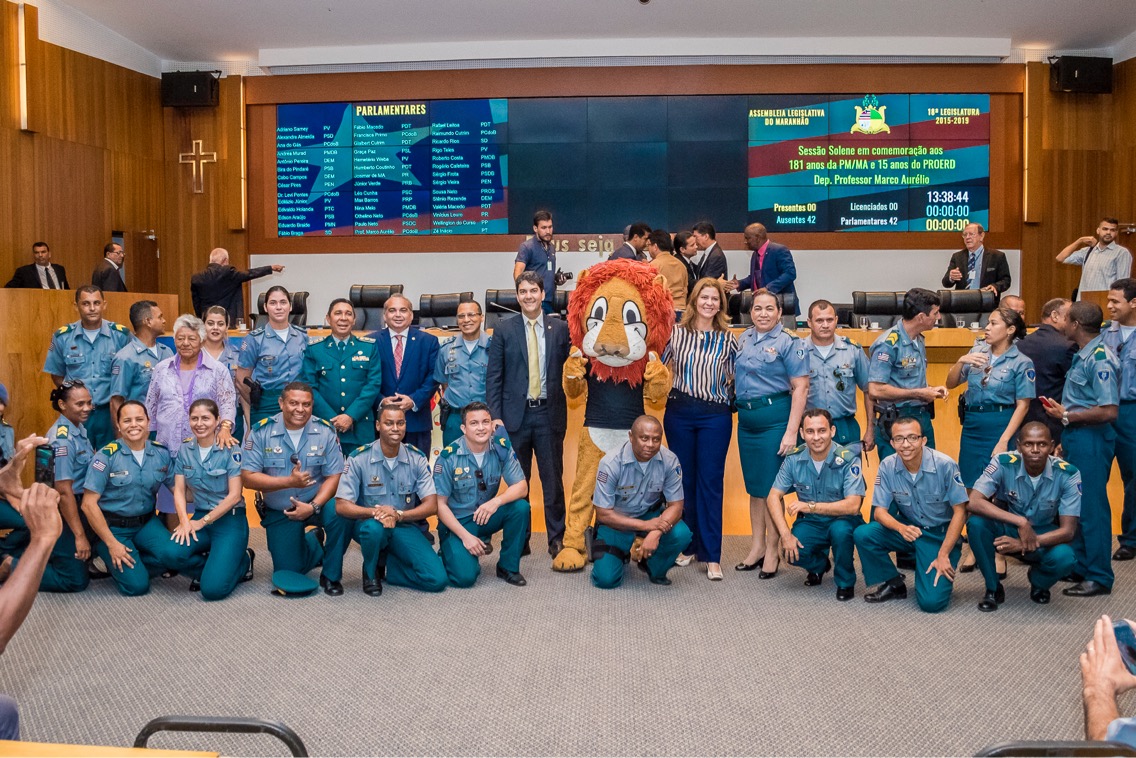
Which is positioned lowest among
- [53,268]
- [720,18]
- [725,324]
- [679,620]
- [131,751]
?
[679,620]

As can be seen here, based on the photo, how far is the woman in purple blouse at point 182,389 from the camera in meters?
5.28

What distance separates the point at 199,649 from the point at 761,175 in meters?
7.86

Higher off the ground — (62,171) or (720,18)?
(720,18)

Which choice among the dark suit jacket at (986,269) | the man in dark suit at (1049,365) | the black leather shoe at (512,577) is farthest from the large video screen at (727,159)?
the black leather shoe at (512,577)

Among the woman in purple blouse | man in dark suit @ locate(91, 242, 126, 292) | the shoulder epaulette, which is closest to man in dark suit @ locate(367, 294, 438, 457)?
the woman in purple blouse

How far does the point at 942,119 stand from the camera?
9.95 m

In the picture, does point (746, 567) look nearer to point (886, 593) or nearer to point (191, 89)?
point (886, 593)

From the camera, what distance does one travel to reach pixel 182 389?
533cm

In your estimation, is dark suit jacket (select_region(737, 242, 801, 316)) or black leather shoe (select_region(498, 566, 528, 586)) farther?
dark suit jacket (select_region(737, 242, 801, 316))

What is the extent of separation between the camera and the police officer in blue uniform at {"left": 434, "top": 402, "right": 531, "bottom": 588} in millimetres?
4680

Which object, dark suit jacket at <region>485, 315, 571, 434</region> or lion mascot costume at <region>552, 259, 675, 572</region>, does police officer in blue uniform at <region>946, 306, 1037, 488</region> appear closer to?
lion mascot costume at <region>552, 259, 675, 572</region>

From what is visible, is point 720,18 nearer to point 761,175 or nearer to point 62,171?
point 761,175

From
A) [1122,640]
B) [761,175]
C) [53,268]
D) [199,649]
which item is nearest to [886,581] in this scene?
[1122,640]

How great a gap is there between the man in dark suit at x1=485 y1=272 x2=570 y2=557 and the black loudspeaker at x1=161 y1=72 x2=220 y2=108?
23.2 ft
